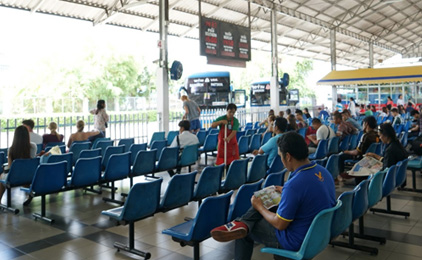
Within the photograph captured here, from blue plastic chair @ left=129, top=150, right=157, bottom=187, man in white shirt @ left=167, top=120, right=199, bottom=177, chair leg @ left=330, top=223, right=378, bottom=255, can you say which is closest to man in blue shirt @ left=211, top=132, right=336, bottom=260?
chair leg @ left=330, top=223, right=378, bottom=255

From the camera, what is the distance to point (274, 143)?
5617mm

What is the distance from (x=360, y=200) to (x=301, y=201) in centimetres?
135

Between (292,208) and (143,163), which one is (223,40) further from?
(292,208)

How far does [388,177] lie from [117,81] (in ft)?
87.7

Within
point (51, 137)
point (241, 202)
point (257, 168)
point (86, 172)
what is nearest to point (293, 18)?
point (51, 137)

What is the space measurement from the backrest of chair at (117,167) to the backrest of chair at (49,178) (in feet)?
2.07

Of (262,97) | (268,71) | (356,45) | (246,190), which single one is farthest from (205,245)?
(268,71)

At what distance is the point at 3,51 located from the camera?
2977 cm

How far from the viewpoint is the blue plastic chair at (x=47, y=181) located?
4.55m

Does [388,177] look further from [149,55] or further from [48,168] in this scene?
[149,55]

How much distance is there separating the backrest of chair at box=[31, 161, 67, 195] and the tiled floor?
39 cm

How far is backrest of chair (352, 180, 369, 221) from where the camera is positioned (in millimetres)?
3498

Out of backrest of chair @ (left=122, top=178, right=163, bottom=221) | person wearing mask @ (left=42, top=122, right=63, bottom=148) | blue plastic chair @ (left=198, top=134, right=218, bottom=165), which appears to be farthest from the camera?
blue plastic chair @ (left=198, top=134, right=218, bottom=165)

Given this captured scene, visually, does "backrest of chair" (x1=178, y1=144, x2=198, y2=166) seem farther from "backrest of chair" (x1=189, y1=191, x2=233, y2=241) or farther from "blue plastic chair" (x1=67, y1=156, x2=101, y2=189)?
"backrest of chair" (x1=189, y1=191, x2=233, y2=241)
